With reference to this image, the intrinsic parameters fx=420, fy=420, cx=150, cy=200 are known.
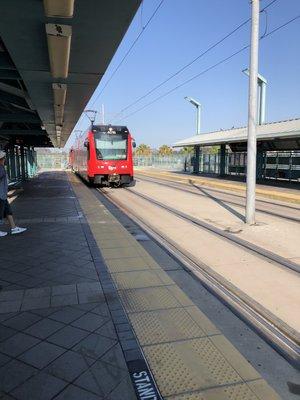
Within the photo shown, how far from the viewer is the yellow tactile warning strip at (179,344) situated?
3023 mm

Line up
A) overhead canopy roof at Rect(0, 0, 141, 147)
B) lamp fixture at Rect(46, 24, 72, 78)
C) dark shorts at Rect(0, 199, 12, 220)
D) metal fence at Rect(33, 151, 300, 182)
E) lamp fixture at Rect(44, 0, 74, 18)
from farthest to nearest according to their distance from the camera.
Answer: metal fence at Rect(33, 151, 300, 182) → dark shorts at Rect(0, 199, 12, 220) → lamp fixture at Rect(46, 24, 72, 78) → overhead canopy roof at Rect(0, 0, 141, 147) → lamp fixture at Rect(44, 0, 74, 18)

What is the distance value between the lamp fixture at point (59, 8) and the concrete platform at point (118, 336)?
3469 mm

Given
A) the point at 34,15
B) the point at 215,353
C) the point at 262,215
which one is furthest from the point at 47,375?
the point at 262,215

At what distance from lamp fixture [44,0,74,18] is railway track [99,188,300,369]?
3.89 meters

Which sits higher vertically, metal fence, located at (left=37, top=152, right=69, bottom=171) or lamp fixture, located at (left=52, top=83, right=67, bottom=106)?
lamp fixture, located at (left=52, top=83, right=67, bottom=106)

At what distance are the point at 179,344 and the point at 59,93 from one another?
9192mm

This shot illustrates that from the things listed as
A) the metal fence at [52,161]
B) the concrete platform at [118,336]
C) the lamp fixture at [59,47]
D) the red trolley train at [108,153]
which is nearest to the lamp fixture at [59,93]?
the lamp fixture at [59,47]

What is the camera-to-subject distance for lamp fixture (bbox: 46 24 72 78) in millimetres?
6128

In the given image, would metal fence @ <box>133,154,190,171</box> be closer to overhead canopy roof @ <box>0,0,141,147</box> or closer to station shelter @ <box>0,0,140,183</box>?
station shelter @ <box>0,0,140,183</box>

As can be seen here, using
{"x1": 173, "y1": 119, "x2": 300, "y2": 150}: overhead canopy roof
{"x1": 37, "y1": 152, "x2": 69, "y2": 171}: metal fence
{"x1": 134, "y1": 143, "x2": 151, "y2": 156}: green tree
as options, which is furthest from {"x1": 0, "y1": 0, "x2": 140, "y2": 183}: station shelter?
{"x1": 134, "y1": 143, "x2": 151, "y2": 156}: green tree

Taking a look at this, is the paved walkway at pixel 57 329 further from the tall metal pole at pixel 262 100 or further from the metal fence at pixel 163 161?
the metal fence at pixel 163 161

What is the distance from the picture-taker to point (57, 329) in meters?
3.95

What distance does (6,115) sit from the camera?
16969mm

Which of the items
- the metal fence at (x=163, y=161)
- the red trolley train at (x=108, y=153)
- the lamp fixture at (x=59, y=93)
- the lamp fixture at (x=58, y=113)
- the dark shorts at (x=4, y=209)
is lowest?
the metal fence at (x=163, y=161)
